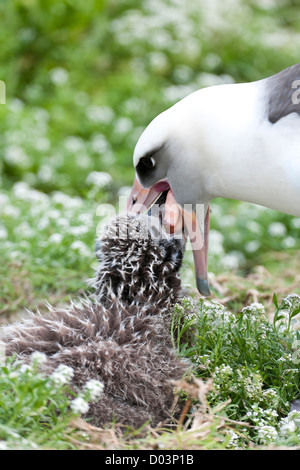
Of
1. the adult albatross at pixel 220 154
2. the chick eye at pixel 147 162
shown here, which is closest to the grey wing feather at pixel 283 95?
the adult albatross at pixel 220 154

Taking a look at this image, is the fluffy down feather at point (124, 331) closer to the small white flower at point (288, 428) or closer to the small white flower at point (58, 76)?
the small white flower at point (288, 428)

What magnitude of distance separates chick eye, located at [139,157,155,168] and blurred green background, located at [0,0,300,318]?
106 centimetres

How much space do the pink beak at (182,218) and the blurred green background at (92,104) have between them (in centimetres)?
92

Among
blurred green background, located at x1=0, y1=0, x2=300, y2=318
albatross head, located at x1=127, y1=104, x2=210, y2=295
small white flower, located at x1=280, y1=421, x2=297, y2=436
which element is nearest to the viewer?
small white flower, located at x1=280, y1=421, x2=297, y2=436

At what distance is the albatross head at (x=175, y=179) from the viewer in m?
3.11

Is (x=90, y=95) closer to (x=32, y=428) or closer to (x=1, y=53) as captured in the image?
(x=1, y=53)

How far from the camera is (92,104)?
780 centimetres

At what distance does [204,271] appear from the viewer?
10.9ft

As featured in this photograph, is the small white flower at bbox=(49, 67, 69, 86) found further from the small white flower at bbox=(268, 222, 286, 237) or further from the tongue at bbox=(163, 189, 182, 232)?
the tongue at bbox=(163, 189, 182, 232)

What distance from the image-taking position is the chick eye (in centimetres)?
318

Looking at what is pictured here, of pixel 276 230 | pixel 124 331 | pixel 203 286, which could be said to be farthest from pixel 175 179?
pixel 276 230

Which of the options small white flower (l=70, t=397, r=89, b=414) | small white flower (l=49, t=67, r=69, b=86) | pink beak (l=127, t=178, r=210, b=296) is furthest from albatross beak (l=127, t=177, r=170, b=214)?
small white flower (l=49, t=67, r=69, b=86)

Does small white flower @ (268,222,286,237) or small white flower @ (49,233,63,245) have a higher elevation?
small white flower @ (268,222,286,237)
